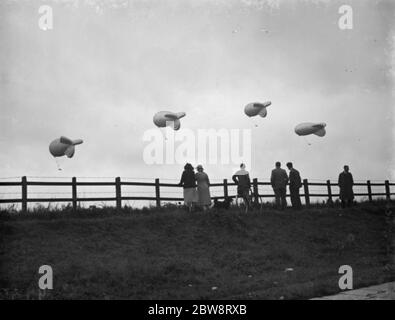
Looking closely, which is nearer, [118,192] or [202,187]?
[118,192]

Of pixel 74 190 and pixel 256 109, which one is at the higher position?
pixel 256 109

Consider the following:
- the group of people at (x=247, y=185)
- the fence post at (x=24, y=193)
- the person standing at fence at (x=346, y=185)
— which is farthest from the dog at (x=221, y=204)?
the fence post at (x=24, y=193)

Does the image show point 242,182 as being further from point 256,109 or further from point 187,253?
point 187,253

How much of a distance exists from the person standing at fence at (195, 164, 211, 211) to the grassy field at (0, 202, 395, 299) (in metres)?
0.80

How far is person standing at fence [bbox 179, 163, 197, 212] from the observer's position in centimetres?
1523

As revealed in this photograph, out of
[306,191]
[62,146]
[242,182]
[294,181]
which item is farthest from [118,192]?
[306,191]

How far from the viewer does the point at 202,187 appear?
15.7 meters

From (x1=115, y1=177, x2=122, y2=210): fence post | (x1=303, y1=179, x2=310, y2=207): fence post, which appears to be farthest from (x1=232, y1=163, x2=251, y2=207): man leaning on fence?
(x1=303, y1=179, x2=310, y2=207): fence post

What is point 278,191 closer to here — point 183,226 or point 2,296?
point 183,226

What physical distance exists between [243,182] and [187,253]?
530 centimetres

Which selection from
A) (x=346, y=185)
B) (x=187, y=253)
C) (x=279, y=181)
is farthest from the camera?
(x=346, y=185)

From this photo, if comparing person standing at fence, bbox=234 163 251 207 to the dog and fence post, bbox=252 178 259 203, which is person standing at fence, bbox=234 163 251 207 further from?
fence post, bbox=252 178 259 203
